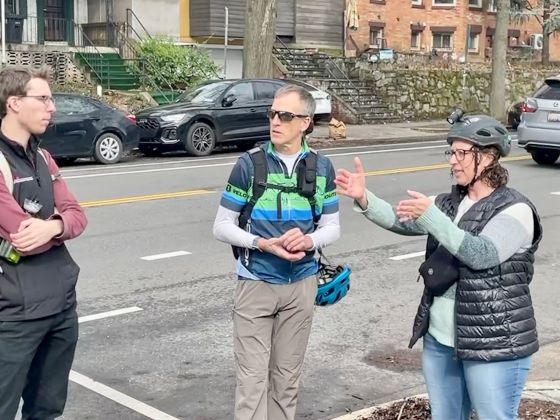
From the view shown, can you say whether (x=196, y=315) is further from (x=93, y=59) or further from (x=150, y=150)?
(x=93, y=59)

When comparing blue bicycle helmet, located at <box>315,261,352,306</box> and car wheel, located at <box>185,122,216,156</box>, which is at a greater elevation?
blue bicycle helmet, located at <box>315,261,352,306</box>

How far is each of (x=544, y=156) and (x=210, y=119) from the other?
6863mm

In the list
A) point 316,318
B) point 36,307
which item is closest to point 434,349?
point 36,307

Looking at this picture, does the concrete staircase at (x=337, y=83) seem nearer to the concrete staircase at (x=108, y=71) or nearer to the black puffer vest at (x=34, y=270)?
the concrete staircase at (x=108, y=71)

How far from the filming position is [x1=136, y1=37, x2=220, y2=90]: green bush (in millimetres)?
26219

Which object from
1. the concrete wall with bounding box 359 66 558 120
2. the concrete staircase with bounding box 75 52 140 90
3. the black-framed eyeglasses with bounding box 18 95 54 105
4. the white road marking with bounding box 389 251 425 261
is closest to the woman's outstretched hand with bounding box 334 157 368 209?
the black-framed eyeglasses with bounding box 18 95 54 105

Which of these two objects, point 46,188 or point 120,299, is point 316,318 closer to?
point 120,299

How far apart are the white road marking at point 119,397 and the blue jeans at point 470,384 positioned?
1.87 meters

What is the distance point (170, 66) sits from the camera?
1045 inches

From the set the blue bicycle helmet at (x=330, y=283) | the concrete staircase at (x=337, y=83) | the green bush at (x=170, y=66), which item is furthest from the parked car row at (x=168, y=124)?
the blue bicycle helmet at (x=330, y=283)

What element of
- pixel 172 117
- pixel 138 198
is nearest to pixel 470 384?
pixel 138 198

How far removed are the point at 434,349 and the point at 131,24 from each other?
26.3 m

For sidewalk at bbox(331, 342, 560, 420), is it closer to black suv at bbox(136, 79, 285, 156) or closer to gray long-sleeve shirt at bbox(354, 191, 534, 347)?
gray long-sleeve shirt at bbox(354, 191, 534, 347)

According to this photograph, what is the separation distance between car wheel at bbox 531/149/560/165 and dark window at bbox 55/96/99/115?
8.61m
